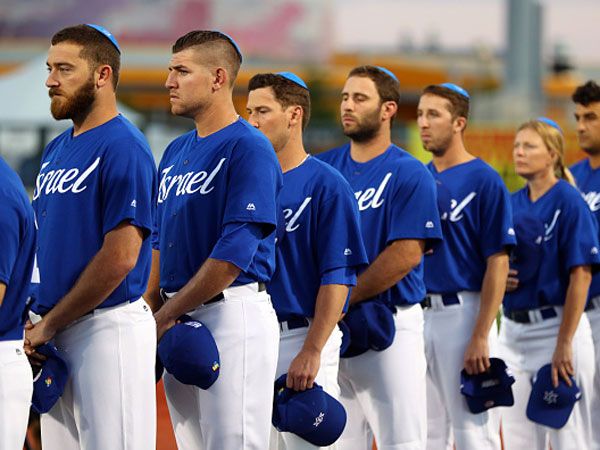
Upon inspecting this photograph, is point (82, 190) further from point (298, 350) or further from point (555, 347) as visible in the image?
point (555, 347)

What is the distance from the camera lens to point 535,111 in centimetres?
3431

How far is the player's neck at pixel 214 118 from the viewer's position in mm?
4625

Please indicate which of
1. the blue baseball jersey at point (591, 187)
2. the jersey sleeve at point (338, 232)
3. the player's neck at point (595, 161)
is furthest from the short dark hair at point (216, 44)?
the player's neck at point (595, 161)

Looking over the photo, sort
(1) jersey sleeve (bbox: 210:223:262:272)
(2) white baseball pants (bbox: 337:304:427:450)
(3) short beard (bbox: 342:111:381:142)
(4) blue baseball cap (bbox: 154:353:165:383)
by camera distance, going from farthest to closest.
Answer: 1. (3) short beard (bbox: 342:111:381:142)
2. (2) white baseball pants (bbox: 337:304:427:450)
3. (4) blue baseball cap (bbox: 154:353:165:383)
4. (1) jersey sleeve (bbox: 210:223:262:272)

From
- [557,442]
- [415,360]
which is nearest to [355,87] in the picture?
[415,360]

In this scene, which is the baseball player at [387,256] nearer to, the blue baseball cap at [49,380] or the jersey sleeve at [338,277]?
the jersey sleeve at [338,277]

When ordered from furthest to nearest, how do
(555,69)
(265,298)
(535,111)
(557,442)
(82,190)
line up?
(555,69) < (535,111) < (557,442) < (265,298) < (82,190)

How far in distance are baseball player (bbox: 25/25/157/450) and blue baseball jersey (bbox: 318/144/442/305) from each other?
167 cm

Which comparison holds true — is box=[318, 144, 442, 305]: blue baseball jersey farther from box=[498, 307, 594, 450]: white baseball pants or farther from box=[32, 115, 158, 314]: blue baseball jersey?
box=[32, 115, 158, 314]: blue baseball jersey

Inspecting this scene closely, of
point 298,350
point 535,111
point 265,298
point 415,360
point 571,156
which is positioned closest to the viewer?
point 265,298

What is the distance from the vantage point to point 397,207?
5773mm

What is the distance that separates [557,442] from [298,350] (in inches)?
83.0

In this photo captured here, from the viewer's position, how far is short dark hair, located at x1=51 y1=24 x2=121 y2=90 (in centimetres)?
435

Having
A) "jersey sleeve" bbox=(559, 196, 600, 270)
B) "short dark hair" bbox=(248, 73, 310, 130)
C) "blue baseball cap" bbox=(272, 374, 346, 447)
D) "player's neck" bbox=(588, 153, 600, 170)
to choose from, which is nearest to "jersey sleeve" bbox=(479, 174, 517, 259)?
"jersey sleeve" bbox=(559, 196, 600, 270)
